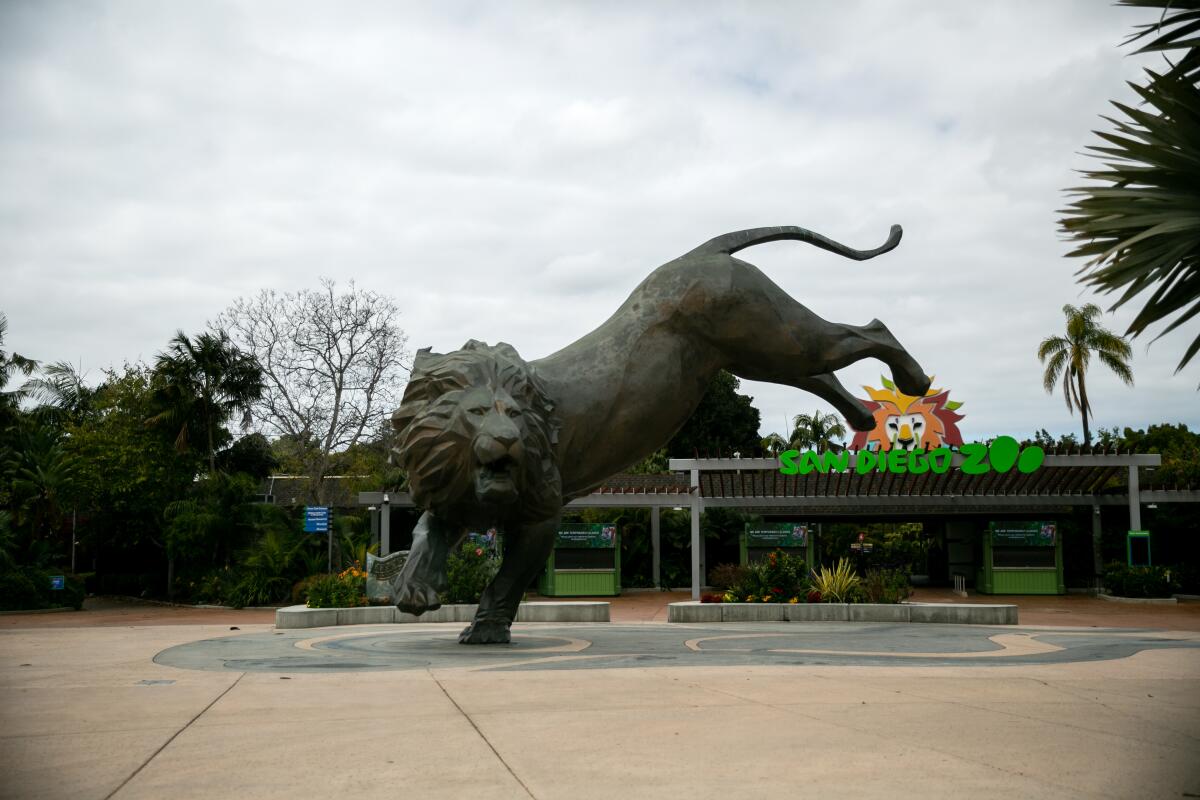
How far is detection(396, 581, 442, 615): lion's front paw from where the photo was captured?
21.2 ft

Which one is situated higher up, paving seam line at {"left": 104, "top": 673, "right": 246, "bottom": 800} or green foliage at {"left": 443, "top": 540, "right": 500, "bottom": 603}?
paving seam line at {"left": 104, "top": 673, "right": 246, "bottom": 800}

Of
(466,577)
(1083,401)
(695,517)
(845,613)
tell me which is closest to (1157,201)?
(845,613)

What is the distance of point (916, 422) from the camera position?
27.4 meters

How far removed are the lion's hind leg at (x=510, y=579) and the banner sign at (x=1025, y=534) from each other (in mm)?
21415

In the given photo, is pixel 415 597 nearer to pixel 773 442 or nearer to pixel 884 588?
pixel 884 588

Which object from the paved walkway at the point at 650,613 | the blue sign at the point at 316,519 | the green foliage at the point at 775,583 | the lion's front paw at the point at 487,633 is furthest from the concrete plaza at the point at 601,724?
the blue sign at the point at 316,519

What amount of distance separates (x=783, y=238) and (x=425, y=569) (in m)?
3.92

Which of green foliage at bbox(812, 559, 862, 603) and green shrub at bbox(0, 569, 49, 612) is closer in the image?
green foliage at bbox(812, 559, 862, 603)

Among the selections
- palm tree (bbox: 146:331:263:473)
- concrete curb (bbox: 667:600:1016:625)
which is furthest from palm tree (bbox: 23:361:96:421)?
concrete curb (bbox: 667:600:1016:625)

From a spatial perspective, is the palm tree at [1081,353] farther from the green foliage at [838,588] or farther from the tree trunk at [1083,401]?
the green foliage at [838,588]

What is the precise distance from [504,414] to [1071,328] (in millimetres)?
34807

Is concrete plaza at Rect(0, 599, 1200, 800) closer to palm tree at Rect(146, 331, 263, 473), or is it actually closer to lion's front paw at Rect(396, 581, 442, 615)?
lion's front paw at Rect(396, 581, 442, 615)

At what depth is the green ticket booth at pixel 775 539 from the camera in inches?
1016

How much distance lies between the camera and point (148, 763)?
3.24 metres
